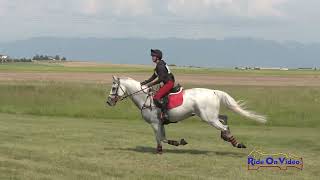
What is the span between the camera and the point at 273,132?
2639 centimetres

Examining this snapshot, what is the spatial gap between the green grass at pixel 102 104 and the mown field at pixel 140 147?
0.19ft

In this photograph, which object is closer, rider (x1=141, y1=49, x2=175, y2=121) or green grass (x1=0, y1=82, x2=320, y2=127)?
rider (x1=141, y1=49, x2=175, y2=121)

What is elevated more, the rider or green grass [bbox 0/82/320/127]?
the rider

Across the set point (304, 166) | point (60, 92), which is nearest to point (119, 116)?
point (60, 92)

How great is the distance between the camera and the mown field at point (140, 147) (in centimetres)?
1342

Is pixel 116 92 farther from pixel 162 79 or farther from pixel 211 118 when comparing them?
pixel 211 118

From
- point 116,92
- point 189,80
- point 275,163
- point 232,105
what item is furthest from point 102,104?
point 189,80

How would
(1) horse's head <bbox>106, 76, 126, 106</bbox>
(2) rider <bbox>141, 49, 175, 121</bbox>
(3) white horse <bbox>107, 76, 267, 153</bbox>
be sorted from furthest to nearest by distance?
(1) horse's head <bbox>106, 76, 126, 106</bbox> → (3) white horse <bbox>107, 76, 267, 153</bbox> → (2) rider <bbox>141, 49, 175, 121</bbox>

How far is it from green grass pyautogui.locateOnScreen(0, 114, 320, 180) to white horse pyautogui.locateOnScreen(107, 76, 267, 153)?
30.0 inches

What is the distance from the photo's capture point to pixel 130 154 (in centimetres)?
1677

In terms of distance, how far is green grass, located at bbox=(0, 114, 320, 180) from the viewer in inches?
522

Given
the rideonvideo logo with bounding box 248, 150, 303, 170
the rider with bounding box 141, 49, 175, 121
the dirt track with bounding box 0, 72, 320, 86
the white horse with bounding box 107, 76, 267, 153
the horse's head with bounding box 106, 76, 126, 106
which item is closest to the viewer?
the rideonvideo logo with bounding box 248, 150, 303, 170

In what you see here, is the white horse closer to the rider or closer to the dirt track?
the rider

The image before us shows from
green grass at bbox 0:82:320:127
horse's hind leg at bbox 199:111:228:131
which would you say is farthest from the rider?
green grass at bbox 0:82:320:127
